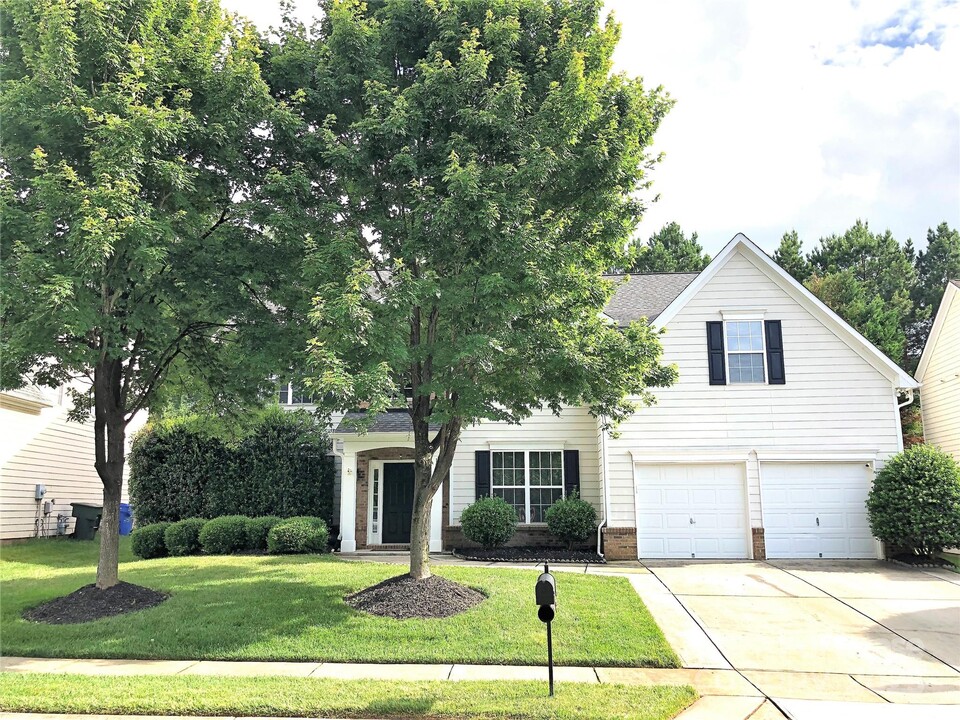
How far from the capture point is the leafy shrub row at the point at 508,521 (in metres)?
15.5

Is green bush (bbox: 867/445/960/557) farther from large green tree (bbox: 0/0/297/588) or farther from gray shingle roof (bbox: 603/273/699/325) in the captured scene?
large green tree (bbox: 0/0/297/588)

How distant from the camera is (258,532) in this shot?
15.7 metres

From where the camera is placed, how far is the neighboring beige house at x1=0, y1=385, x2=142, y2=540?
1733 cm

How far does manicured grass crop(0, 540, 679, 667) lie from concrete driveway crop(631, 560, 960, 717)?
31.8 inches

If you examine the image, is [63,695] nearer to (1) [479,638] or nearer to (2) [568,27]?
(1) [479,638]

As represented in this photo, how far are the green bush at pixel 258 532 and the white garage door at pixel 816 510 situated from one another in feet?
38.3

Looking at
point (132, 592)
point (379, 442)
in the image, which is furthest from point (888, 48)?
point (132, 592)

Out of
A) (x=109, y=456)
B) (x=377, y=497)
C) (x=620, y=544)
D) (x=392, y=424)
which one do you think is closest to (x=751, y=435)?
(x=620, y=544)

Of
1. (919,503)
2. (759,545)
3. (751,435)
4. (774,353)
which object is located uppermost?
(774,353)

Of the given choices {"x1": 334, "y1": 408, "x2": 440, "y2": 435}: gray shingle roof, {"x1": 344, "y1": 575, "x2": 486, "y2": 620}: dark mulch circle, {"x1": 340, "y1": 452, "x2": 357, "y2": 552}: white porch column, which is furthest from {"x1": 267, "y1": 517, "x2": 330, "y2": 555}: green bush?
{"x1": 344, "y1": 575, "x2": 486, "y2": 620}: dark mulch circle

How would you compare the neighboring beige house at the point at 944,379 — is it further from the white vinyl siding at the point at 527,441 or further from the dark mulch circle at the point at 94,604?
the dark mulch circle at the point at 94,604

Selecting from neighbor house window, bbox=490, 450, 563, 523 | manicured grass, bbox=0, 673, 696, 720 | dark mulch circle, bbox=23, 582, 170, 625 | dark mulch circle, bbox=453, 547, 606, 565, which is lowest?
dark mulch circle, bbox=453, 547, 606, 565

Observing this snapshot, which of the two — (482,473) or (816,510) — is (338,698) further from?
(816,510)

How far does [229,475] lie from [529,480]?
26.4 feet
